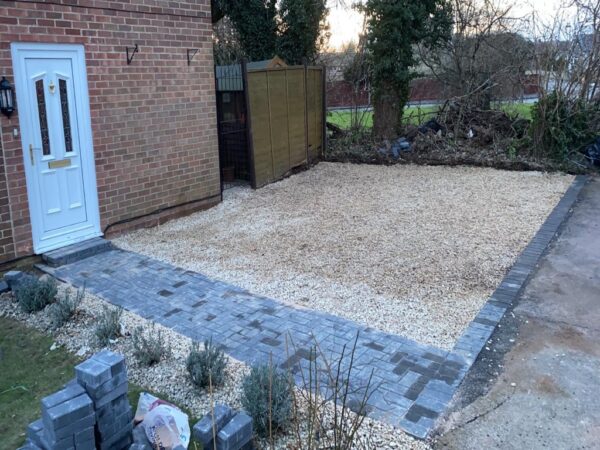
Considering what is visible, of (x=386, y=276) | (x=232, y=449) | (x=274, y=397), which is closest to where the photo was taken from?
(x=232, y=449)

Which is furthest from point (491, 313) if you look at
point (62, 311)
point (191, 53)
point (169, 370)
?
point (191, 53)

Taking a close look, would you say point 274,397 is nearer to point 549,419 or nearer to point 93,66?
point 549,419

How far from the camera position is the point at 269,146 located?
9906 mm

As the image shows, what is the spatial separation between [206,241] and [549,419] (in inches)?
185

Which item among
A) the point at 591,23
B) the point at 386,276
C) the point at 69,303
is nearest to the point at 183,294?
the point at 69,303

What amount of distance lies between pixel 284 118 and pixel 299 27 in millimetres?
4045

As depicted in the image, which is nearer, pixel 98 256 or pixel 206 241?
pixel 98 256

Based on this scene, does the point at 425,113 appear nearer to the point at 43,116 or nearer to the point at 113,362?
the point at 43,116

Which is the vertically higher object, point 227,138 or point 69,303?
point 227,138

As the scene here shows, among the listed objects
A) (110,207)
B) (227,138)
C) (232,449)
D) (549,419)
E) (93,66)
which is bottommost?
(549,419)

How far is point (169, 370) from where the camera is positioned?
12.6 ft

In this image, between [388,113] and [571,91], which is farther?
[388,113]

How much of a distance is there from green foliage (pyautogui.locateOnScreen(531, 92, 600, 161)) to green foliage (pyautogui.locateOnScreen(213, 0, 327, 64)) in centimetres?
586

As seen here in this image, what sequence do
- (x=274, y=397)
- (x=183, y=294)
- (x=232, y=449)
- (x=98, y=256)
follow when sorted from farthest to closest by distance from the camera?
(x=98, y=256), (x=183, y=294), (x=274, y=397), (x=232, y=449)
